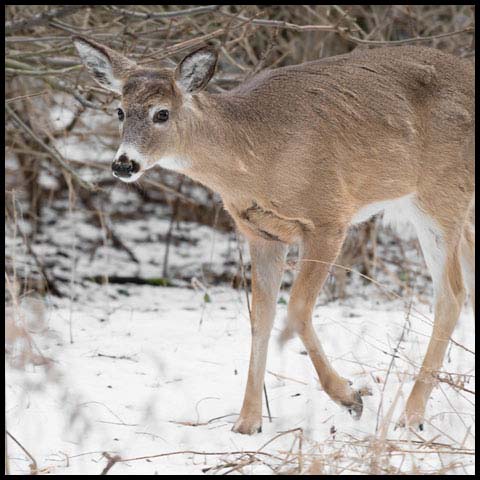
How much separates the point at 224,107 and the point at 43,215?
19.4ft

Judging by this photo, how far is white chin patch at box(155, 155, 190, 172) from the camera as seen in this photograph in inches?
208

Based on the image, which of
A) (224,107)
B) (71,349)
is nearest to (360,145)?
(224,107)

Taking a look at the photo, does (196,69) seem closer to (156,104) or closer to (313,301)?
(156,104)

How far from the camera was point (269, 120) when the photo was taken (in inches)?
216

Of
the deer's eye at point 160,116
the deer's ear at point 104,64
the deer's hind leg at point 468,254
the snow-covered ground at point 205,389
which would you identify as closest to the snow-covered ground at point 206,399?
the snow-covered ground at point 205,389

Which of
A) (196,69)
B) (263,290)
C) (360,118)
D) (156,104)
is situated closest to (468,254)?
(360,118)

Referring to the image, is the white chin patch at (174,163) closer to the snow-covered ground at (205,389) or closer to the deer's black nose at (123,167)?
the deer's black nose at (123,167)

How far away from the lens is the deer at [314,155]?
207 inches

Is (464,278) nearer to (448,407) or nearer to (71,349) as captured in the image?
(448,407)

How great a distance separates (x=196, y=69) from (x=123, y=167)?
73cm

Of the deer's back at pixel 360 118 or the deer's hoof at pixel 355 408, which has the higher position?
the deer's back at pixel 360 118

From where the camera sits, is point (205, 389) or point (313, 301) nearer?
point (313, 301)

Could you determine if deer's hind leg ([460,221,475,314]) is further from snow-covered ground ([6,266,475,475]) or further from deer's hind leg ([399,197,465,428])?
snow-covered ground ([6,266,475,475])

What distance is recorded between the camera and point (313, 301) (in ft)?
17.6
